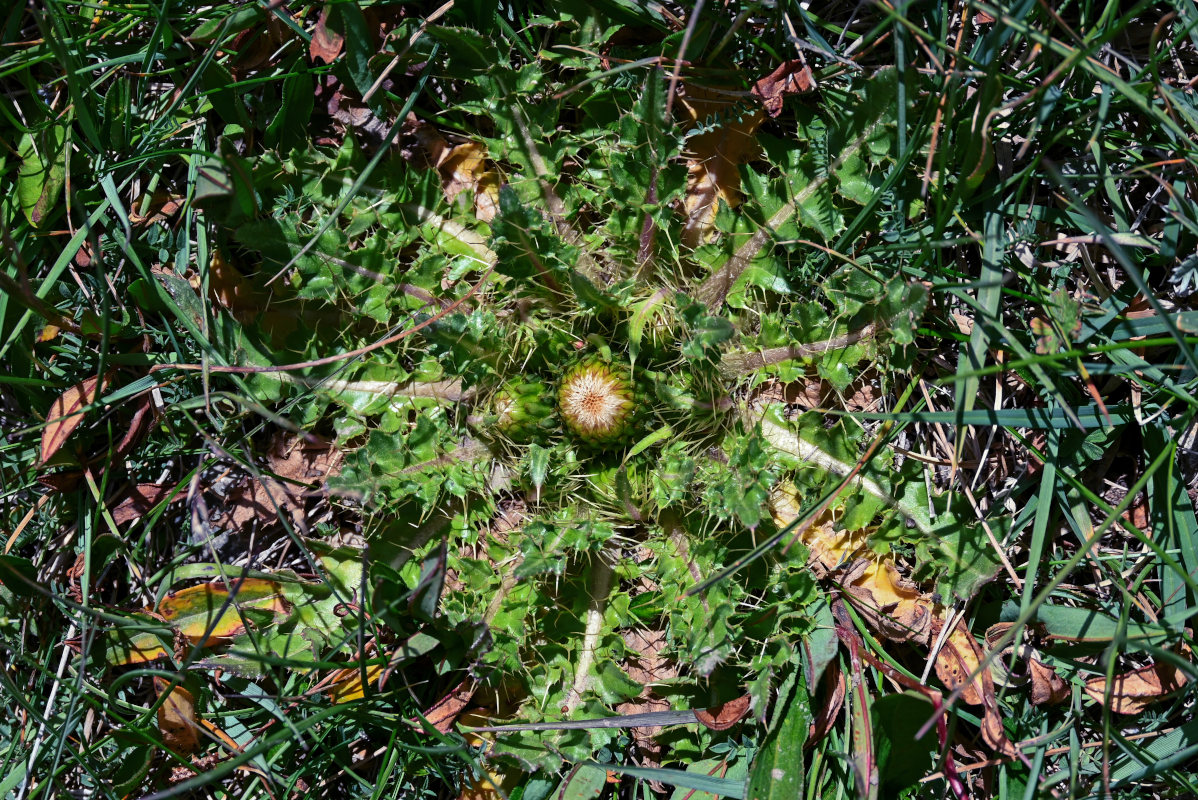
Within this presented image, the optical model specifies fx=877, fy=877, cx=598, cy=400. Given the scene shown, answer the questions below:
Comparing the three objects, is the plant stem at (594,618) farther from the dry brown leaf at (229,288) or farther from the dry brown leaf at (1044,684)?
the dry brown leaf at (229,288)

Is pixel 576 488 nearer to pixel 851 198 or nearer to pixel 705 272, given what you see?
pixel 705 272

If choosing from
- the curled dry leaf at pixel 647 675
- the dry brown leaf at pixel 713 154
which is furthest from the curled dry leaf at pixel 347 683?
the dry brown leaf at pixel 713 154

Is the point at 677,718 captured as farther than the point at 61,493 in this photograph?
No

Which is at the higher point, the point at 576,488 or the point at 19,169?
the point at 19,169

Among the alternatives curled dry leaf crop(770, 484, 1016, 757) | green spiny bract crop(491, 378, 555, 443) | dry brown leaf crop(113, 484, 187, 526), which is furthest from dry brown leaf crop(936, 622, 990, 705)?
dry brown leaf crop(113, 484, 187, 526)

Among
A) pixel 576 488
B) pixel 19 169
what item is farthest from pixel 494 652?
pixel 19 169

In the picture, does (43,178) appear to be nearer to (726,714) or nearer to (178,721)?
(178,721)

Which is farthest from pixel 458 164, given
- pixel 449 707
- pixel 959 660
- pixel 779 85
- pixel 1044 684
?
pixel 1044 684
